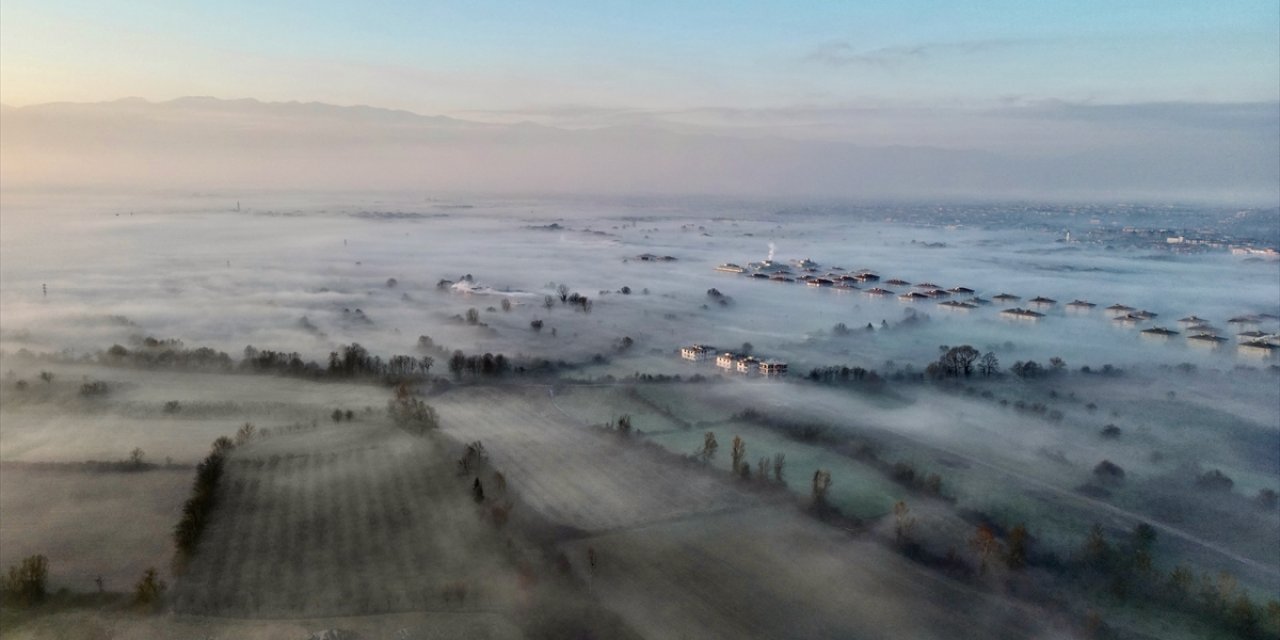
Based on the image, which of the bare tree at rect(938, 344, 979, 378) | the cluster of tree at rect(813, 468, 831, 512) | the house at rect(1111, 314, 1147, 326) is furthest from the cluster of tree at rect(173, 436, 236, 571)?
→ the house at rect(1111, 314, 1147, 326)

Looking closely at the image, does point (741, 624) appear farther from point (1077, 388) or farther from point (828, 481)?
point (1077, 388)

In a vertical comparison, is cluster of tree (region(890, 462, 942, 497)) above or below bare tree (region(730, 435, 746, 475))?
below

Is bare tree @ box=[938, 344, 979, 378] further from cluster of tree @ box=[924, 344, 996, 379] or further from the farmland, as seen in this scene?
the farmland

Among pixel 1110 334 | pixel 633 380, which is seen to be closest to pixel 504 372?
pixel 633 380

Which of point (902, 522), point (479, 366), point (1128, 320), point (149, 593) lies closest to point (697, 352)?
point (479, 366)

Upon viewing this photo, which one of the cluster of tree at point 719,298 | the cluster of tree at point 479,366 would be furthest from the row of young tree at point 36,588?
the cluster of tree at point 719,298

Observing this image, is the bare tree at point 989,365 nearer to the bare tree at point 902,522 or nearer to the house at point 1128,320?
the house at point 1128,320
